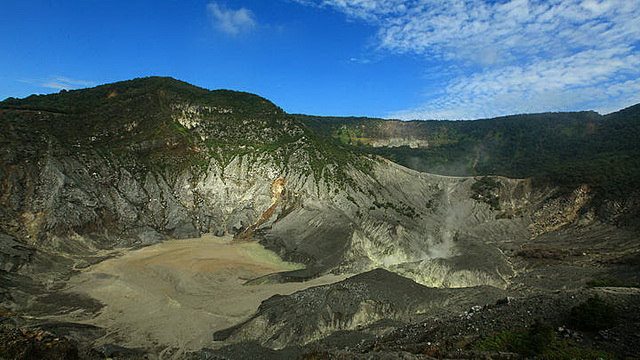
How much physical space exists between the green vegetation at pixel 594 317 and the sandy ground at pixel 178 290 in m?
19.6

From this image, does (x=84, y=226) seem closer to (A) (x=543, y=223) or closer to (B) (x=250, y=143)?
(B) (x=250, y=143)

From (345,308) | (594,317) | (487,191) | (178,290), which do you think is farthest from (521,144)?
(178,290)

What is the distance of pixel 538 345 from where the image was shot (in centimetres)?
1298

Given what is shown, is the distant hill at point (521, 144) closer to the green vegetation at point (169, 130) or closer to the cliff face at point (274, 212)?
the cliff face at point (274, 212)

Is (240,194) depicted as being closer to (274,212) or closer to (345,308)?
(274,212)

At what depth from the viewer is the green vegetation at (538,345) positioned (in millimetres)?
12047

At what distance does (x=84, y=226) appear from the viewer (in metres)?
43.8

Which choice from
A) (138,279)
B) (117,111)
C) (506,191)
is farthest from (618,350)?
(117,111)

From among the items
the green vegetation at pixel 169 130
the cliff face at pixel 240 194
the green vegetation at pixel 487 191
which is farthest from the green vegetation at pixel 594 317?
the green vegetation at pixel 487 191

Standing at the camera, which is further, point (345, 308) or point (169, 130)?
point (169, 130)

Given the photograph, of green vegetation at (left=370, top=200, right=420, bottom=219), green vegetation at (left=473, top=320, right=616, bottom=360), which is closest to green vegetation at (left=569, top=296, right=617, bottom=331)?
green vegetation at (left=473, top=320, right=616, bottom=360)

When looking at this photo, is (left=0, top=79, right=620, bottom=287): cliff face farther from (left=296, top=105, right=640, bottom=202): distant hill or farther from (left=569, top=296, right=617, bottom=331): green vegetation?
(left=569, top=296, right=617, bottom=331): green vegetation

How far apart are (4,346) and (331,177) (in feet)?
152

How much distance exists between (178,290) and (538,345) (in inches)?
1123
